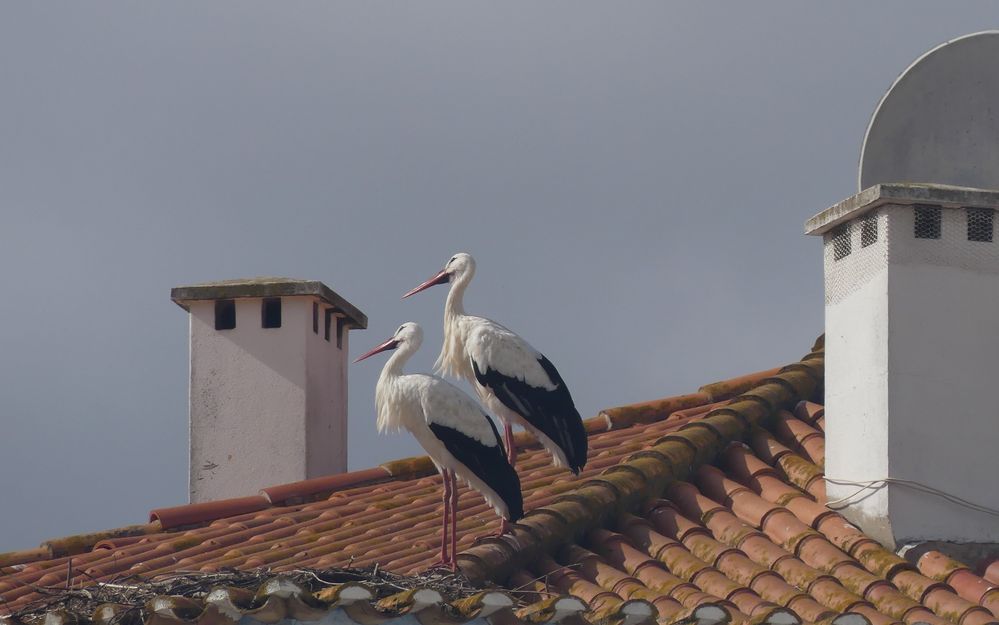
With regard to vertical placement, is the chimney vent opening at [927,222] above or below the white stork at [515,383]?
above

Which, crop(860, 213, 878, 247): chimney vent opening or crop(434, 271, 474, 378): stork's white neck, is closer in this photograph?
crop(860, 213, 878, 247): chimney vent opening

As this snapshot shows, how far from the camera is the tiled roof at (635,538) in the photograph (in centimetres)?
1028

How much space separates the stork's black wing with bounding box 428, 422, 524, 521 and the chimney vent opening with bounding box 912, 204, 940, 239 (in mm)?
2445

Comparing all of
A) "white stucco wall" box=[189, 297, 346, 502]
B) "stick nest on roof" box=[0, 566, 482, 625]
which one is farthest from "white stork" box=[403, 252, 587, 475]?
"stick nest on roof" box=[0, 566, 482, 625]

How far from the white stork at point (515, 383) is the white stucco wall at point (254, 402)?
192cm

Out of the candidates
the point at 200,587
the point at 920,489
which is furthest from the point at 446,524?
the point at 200,587

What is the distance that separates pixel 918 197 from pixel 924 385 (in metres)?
0.92

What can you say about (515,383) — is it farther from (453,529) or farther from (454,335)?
(453,529)

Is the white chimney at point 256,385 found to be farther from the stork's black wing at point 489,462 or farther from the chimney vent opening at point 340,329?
the stork's black wing at point 489,462

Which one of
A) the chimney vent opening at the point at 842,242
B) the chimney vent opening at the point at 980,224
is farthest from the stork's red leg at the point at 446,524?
the chimney vent opening at the point at 980,224

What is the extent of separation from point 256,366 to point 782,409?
409 centimetres

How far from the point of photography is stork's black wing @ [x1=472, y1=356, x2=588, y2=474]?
41.9 ft

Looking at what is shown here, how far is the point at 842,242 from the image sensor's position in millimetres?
11516

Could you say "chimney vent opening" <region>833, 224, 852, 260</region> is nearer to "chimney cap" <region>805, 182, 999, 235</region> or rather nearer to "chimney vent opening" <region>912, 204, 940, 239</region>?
"chimney cap" <region>805, 182, 999, 235</region>
